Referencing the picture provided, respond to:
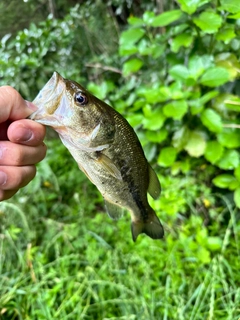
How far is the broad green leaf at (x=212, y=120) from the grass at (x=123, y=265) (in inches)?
18.4

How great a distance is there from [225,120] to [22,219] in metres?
1.51

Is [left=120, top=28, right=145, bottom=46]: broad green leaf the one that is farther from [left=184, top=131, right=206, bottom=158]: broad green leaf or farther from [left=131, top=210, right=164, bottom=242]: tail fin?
[left=131, top=210, right=164, bottom=242]: tail fin

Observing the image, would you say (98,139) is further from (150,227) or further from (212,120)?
(212,120)

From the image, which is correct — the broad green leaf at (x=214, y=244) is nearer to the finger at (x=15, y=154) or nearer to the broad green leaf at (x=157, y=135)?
the broad green leaf at (x=157, y=135)

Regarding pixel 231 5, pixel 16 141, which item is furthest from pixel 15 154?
pixel 231 5

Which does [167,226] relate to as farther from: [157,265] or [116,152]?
[116,152]

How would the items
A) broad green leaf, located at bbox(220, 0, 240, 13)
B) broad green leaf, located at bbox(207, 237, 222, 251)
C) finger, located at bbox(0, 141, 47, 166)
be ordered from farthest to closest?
1. broad green leaf, located at bbox(207, 237, 222, 251)
2. broad green leaf, located at bbox(220, 0, 240, 13)
3. finger, located at bbox(0, 141, 47, 166)

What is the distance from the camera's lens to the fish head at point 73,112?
2.94 ft

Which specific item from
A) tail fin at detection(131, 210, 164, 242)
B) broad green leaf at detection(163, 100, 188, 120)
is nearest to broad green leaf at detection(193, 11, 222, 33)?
broad green leaf at detection(163, 100, 188, 120)

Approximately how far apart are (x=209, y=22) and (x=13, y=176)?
1340 millimetres

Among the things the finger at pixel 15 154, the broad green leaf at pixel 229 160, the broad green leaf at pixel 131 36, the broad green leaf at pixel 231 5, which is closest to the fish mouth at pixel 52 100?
the finger at pixel 15 154

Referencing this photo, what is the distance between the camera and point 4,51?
3.16 m

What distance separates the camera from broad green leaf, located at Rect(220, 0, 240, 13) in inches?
61.4

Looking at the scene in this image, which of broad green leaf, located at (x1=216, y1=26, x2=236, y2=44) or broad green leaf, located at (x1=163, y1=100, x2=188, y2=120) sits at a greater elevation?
broad green leaf, located at (x1=216, y1=26, x2=236, y2=44)
